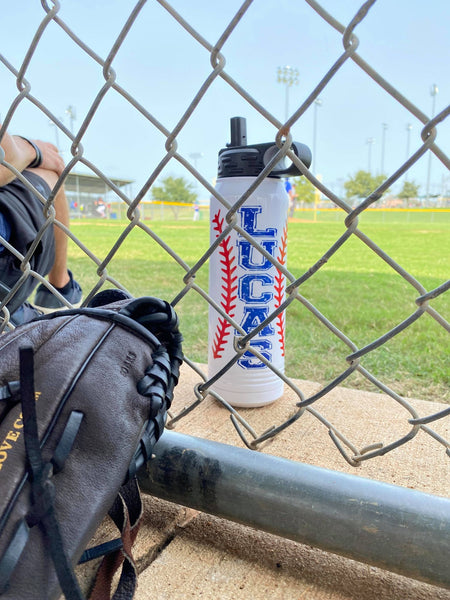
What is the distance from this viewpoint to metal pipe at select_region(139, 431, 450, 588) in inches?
23.6

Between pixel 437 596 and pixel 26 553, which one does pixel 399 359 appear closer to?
pixel 437 596

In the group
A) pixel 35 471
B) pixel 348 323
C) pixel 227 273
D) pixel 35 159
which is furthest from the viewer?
pixel 348 323

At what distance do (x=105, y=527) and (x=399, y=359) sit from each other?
1603 mm

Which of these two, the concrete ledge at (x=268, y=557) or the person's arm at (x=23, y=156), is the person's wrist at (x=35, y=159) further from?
the concrete ledge at (x=268, y=557)

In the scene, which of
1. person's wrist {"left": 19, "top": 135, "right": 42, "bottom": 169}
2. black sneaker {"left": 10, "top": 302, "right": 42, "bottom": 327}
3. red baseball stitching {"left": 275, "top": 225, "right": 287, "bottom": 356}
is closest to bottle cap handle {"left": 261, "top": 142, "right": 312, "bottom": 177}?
red baseball stitching {"left": 275, "top": 225, "right": 287, "bottom": 356}

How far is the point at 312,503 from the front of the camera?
65cm

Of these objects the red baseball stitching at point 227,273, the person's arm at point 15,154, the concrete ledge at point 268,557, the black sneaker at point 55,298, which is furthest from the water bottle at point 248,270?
the black sneaker at point 55,298

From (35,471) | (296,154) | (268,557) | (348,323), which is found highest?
(296,154)

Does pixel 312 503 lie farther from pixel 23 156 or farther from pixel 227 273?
pixel 23 156

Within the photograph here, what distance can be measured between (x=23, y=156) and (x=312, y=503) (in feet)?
3.93

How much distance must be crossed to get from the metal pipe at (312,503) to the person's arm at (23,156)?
0.87 meters

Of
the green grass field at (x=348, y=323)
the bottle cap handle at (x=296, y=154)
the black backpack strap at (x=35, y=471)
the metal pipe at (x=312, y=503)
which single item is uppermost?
the bottle cap handle at (x=296, y=154)

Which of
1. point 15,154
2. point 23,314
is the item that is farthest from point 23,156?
point 23,314

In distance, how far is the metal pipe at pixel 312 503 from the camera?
60cm
